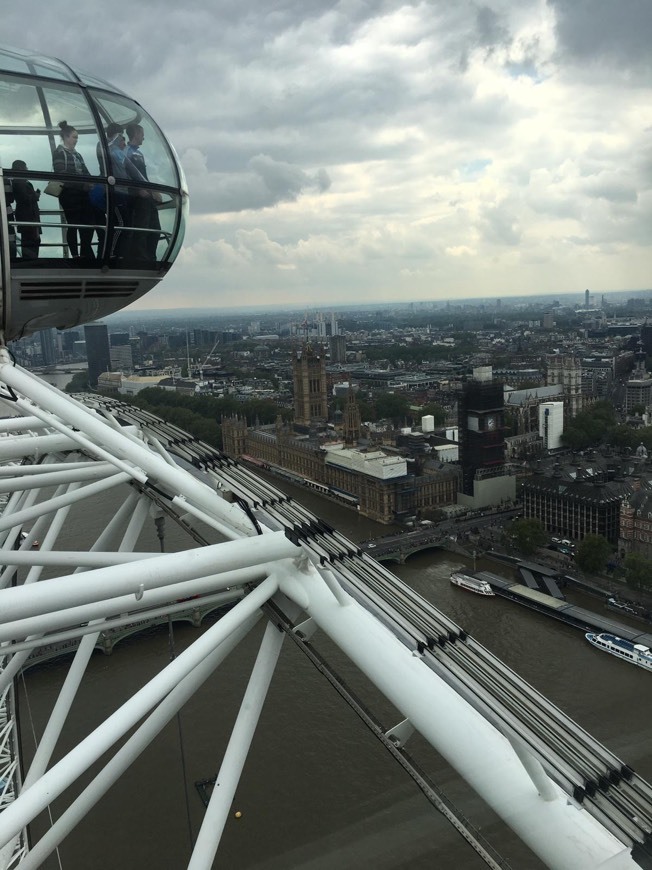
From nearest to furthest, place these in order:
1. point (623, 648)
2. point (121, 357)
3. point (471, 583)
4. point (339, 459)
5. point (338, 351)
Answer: point (623, 648) → point (471, 583) → point (339, 459) → point (338, 351) → point (121, 357)

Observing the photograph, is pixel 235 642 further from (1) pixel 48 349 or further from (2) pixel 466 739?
(1) pixel 48 349

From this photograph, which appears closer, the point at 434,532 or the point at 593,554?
the point at 593,554

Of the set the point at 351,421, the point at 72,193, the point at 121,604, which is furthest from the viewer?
the point at 351,421

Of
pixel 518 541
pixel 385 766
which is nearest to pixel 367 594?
pixel 385 766

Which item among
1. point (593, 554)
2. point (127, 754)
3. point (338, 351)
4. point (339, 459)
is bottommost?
point (593, 554)

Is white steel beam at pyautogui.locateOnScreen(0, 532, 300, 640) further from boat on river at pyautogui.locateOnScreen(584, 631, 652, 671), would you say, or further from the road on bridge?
the road on bridge

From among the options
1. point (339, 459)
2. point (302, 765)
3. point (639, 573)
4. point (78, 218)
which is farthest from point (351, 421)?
point (78, 218)

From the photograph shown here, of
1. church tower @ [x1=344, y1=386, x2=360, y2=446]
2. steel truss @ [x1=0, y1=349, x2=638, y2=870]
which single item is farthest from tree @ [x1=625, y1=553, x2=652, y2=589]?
church tower @ [x1=344, y1=386, x2=360, y2=446]
